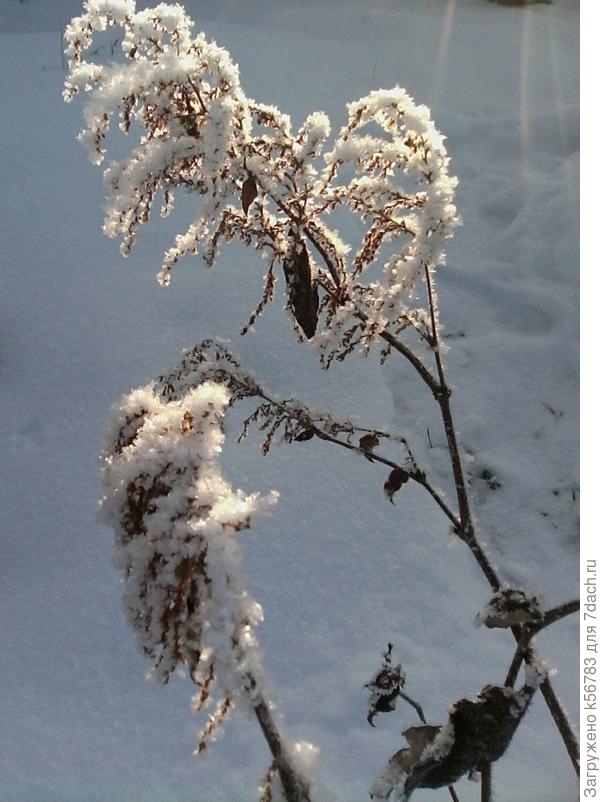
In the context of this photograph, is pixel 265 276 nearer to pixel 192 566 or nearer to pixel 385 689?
pixel 192 566

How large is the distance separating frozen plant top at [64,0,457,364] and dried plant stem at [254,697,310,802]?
1.81ft

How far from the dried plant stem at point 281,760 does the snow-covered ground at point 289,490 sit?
0.68ft

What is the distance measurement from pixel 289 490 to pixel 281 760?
1693mm

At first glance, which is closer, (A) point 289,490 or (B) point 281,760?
(B) point 281,760

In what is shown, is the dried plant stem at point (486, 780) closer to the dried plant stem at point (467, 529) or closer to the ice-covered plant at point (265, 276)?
the ice-covered plant at point (265, 276)

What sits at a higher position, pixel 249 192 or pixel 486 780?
pixel 249 192

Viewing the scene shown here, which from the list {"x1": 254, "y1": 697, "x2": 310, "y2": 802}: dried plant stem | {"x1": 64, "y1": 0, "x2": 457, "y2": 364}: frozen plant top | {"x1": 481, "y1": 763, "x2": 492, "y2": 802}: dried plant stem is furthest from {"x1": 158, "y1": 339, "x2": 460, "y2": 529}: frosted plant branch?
{"x1": 254, "y1": 697, "x2": 310, "y2": 802}: dried plant stem

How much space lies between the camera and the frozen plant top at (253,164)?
0.94 metres

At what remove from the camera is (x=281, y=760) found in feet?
1.91

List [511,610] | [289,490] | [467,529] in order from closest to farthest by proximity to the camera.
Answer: [511,610] → [467,529] → [289,490]

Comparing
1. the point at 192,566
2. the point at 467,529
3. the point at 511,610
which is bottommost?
the point at 192,566

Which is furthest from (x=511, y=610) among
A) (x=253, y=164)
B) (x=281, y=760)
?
(x=253, y=164)

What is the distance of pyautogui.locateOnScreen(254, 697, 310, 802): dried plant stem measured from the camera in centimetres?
57

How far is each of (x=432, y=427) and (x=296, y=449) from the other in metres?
0.59
